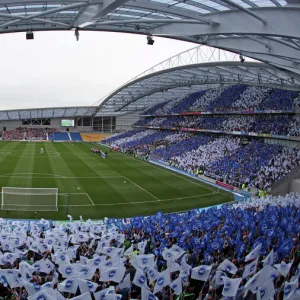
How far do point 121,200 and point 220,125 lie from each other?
25799mm

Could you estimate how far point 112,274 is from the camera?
666 cm

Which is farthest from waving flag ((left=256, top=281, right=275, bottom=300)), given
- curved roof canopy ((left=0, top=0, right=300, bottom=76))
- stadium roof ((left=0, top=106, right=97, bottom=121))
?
stadium roof ((left=0, top=106, right=97, bottom=121))

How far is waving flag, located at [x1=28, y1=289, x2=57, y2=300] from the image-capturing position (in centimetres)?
535

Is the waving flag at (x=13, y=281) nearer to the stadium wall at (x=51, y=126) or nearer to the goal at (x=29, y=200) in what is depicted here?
the goal at (x=29, y=200)

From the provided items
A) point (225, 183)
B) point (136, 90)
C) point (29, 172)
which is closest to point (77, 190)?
point (29, 172)

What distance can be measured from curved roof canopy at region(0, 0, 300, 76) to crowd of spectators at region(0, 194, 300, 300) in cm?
794

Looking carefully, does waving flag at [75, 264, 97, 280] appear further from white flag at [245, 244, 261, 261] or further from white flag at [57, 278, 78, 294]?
white flag at [245, 244, 261, 261]

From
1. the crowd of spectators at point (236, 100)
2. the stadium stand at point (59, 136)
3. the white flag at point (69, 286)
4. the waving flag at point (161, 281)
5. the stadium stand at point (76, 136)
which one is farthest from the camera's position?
the stadium stand at point (76, 136)

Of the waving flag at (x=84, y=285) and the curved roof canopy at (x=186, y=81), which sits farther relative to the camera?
the curved roof canopy at (x=186, y=81)

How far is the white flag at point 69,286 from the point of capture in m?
6.07

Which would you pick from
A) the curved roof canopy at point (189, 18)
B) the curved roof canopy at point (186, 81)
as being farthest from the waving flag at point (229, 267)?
the curved roof canopy at point (186, 81)

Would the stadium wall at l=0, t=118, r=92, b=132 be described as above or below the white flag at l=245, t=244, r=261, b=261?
below

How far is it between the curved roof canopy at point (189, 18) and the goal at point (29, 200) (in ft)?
30.2

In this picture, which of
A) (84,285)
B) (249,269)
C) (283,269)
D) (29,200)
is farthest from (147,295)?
(29,200)
